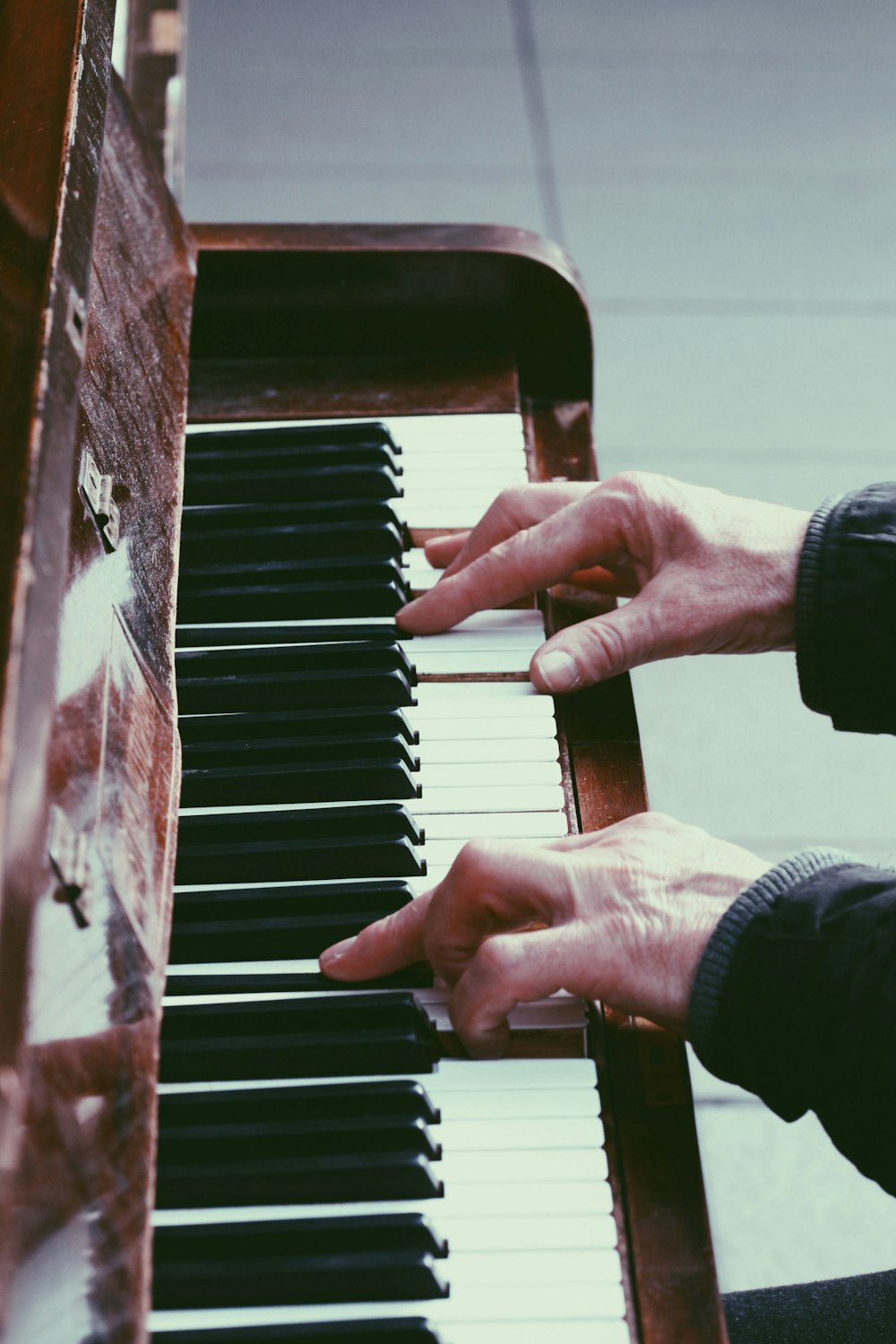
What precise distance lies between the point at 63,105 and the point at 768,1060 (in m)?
0.86

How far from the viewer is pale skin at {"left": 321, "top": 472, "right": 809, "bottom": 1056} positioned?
946 mm

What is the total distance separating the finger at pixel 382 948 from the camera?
0.98 meters

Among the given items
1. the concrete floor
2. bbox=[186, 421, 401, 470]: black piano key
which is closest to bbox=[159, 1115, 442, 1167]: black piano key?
bbox=[186, 421, 401, 470]: black piano key

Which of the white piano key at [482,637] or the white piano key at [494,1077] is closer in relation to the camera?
the white piano key at [494,1077]

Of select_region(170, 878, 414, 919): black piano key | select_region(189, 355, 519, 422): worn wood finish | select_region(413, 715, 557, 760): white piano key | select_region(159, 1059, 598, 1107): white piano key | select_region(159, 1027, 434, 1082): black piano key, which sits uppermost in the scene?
select_region(189, 355, 519, 422): worn wood finish

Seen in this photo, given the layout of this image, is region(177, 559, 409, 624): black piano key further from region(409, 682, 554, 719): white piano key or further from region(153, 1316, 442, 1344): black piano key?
region(153, 1316, 442, 1344): black piano key

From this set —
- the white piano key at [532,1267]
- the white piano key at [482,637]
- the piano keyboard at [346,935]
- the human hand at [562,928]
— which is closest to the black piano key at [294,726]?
the piano keyboard at [346,935]

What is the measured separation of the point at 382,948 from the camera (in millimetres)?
979

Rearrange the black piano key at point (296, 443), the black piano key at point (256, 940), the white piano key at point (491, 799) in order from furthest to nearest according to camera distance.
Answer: the black piano key at point (296, 443) → the white piano key at point (491, 799) → the black piano key at point (256, 940)

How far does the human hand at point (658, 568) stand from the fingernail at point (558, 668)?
1 cm

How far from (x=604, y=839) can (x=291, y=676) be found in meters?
0.32

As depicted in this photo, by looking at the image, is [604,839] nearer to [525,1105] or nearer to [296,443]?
[525,1105]

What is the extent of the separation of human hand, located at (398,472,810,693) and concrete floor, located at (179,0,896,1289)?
98cm

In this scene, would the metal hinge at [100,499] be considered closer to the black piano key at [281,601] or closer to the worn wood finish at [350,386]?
the black piano key at [281,601]
